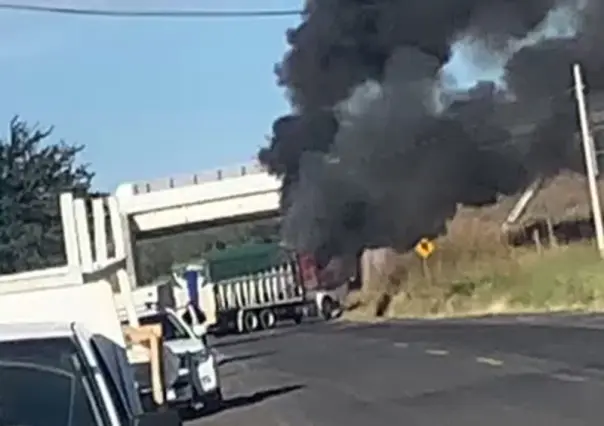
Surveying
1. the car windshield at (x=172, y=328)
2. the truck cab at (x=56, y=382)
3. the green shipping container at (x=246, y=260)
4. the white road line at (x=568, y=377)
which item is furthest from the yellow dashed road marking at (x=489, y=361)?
the green shipping container at (x=246, y=260)

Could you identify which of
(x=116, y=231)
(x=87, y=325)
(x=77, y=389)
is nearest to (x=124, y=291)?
(x=116, y=231)

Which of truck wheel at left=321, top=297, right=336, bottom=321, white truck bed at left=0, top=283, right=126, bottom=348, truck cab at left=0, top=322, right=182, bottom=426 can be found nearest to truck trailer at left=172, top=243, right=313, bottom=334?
truck wheel at left=321, top=297, right=336, bottom=321

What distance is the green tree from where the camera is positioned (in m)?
36.7

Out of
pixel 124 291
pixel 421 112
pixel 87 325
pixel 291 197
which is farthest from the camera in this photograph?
pixel 291 197

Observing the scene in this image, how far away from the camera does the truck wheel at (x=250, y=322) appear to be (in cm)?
6388

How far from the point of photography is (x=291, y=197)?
72625 millimetres

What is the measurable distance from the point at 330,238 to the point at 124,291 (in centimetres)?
5527

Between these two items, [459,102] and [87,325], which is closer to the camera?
[87,325]

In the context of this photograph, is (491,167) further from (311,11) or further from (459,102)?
(311,11)

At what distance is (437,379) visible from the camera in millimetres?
22922

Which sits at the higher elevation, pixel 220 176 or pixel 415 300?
pixel 220 176

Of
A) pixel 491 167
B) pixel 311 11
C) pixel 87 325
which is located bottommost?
pixel 87 325

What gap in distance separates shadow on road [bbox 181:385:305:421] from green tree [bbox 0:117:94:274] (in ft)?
33.6

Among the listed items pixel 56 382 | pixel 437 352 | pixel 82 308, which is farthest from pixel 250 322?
pixel 56 382
